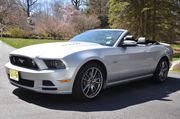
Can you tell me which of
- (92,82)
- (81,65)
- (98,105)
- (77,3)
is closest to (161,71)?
(92,82)

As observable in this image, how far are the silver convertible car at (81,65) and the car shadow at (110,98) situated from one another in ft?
0.75

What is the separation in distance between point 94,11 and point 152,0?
3061 centimetres

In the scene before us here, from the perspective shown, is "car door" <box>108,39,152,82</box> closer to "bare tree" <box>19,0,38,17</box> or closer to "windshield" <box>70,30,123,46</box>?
"windshield" <box>70,30,123,46</box>

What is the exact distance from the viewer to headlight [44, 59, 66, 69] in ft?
16.8

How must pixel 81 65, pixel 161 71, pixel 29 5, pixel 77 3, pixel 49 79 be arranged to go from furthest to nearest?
pixel 29 5 → pixel 77 3 → pixel 161 71 → pixel 81 65 → pixel 49 79

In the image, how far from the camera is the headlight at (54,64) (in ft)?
16.8

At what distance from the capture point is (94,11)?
5369 cm

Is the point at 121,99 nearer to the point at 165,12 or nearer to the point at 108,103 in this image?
the point at 108,103

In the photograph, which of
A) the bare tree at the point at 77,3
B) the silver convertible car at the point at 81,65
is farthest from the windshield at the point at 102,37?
the bare tree at the point at 77,3

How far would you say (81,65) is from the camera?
531 cm

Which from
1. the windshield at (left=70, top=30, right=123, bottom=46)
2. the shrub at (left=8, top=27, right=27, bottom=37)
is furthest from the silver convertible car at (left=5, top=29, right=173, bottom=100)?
the shrub at (left=8, top=27, right=27, bottom=37)

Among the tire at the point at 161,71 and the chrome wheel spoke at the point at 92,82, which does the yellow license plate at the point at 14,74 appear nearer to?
the chrome wheel spoke at the point at 92,82

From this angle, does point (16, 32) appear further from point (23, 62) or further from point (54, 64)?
point (54, 64)

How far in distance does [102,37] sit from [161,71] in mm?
2104
